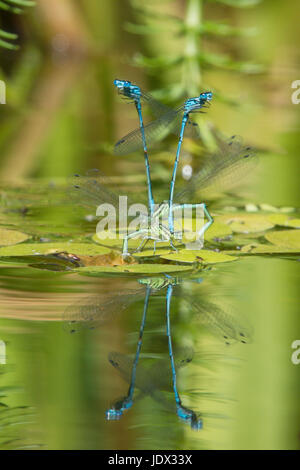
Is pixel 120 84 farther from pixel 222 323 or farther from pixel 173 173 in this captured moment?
pixel 222 323

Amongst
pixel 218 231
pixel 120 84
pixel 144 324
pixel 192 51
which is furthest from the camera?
pixel 192 51

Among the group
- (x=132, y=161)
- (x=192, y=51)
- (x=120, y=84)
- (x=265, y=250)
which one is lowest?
(x=265, y=250)

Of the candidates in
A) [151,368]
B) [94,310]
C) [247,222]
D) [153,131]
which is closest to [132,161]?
[247,222]

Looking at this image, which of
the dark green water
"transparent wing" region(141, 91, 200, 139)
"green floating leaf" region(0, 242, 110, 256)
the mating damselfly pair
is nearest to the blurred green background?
the dark green water

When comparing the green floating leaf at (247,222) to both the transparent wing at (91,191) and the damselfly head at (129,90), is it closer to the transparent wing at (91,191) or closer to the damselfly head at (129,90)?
the transparent wing at (91,191)

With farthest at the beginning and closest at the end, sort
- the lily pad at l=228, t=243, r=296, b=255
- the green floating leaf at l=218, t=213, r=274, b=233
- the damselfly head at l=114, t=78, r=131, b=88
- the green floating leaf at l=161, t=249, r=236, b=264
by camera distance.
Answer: the green floating leaf at l=218, t=213, r=274, b=233 < the lily pad at l=228, t=243, r=296, b=255 < the green floating leaf at l=161, t=249, r=236, b=264 < the damselfly head at l=114, t=78, r=131, b=88

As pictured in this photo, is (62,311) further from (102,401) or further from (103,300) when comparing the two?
(102,401)

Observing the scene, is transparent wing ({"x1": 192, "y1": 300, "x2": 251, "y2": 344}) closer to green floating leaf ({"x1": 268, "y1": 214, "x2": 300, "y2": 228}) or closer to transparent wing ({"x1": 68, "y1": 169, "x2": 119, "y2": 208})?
transparent wing ({"x1": 68, "y1": 169, "x2": 119, "y2": 208})
